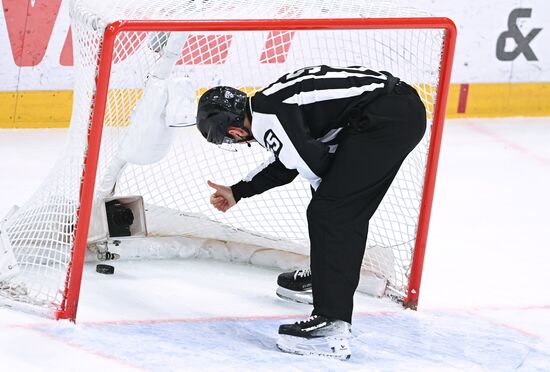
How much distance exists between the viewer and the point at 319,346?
3.33 metres

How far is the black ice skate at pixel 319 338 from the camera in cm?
332

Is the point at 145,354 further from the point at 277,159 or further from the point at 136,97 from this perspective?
the point at 136,97

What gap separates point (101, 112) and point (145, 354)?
25.7 inches

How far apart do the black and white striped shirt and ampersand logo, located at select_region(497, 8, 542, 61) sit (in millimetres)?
3297

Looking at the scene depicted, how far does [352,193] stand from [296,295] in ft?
2.00

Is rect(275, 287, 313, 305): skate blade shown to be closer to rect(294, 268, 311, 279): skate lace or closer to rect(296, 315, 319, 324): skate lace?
rect(294, 268, 311, 279): skate lace

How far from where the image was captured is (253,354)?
10.9 feet

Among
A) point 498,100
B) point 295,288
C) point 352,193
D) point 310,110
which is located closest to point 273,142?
point 310,110

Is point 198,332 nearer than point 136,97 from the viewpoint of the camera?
Yes

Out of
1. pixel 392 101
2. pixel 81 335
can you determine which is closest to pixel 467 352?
pixel 392 101

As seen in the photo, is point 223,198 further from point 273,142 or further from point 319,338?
point 319,338

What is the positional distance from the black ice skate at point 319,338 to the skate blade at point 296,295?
0.43 metres

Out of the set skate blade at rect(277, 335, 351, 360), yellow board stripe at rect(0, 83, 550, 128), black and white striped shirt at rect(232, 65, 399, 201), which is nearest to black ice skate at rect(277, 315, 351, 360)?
skate blade at rect(277, 335, 351, 360)

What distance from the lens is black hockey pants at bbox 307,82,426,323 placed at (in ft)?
10.8
